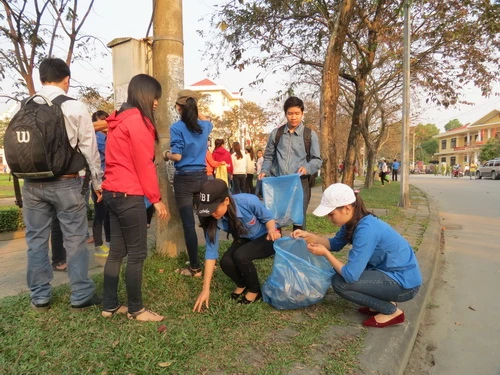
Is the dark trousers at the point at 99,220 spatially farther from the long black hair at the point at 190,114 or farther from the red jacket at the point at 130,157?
the red jacket at the point at 130,157

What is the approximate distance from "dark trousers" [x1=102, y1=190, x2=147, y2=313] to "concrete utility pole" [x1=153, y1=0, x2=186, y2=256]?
1.16 m

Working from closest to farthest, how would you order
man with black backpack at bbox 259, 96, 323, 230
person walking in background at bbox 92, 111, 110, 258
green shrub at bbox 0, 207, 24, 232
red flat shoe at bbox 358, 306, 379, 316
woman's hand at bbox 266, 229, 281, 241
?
red flat shoe at bbox 358, 306, 379, 316, woman's hand at bbox 266, 229, 281, 241, man with black backpack at bbox 259, 96, 323, 230, person walking in background at bbox 92, 111, 110, 258, green shrub at bbox 0, 207, 24, 232

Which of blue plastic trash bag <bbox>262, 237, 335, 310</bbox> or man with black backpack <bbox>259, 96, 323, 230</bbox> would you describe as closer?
blue plastic trash bag <bbox>262, 237, 335, 310</bbox>

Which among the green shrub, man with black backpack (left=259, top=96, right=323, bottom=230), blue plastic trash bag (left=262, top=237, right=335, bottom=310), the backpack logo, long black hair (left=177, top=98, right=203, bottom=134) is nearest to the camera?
the backpack logo

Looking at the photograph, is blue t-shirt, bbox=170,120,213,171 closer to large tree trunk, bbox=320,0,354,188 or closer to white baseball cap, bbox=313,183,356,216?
white baseball cap, bbox=313,183,356,216

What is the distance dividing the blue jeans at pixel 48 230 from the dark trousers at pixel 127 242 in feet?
0.87

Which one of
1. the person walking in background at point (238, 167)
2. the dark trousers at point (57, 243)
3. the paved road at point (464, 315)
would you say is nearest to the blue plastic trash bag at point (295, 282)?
the paved road at point (464, 315)

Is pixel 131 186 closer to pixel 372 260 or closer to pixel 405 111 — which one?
pixel 372 260

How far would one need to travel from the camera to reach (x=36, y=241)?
8.34ft

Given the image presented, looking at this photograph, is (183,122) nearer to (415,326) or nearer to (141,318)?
(141,318)

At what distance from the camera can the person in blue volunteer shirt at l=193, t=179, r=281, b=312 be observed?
264cm

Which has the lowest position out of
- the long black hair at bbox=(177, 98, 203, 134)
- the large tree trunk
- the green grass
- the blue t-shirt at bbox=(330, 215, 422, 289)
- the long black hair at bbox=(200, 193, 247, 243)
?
the green grass

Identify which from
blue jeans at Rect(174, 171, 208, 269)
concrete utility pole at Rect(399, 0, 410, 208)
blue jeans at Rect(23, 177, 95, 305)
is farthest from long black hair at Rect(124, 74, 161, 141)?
concrete utility pole at Rect(399, 0, 410, 208)

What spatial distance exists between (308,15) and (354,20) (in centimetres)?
191
